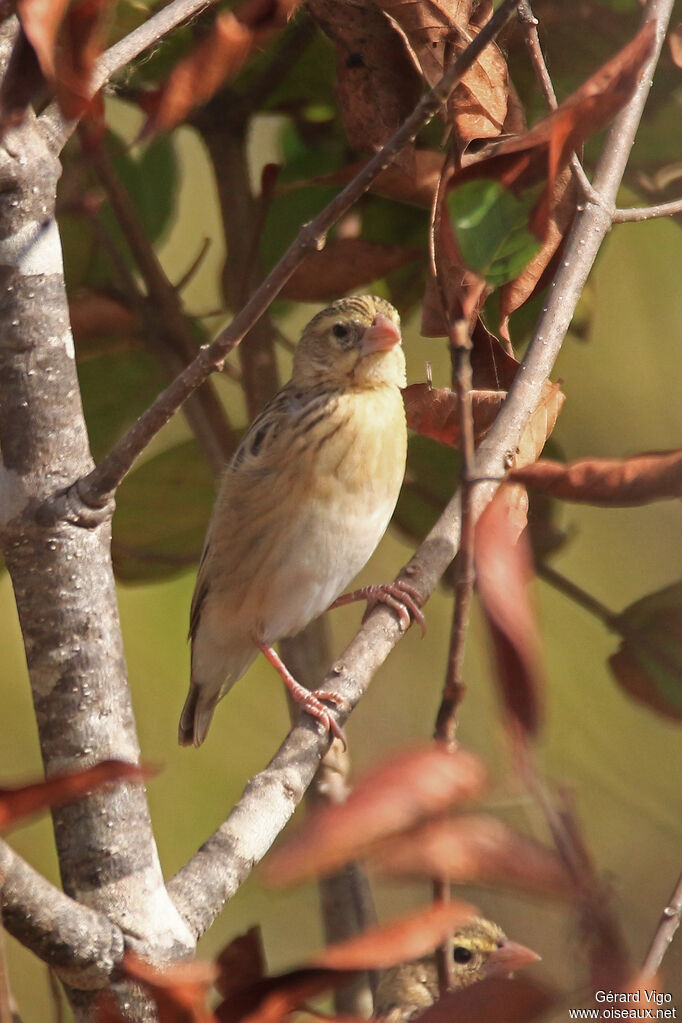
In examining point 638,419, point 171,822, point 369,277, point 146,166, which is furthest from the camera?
point 638,419

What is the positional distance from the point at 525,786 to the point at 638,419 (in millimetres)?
2758

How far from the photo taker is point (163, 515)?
2646 millimetres

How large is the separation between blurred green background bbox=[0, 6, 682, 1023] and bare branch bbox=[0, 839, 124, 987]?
175 cm

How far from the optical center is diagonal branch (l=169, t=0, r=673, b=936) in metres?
1.34

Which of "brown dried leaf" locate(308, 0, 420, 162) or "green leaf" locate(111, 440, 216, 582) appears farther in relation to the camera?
"green leaf" locate(111, 440, 216, 582)

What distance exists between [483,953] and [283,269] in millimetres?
1844

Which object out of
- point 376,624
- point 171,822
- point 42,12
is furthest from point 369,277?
point 42,12

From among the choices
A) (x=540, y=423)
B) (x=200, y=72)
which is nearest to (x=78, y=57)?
(x=200, y=72)

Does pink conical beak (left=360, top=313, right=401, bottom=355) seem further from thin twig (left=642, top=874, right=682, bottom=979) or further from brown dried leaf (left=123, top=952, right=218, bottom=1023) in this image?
brown dried leaf (left=123, top=952, right=218, bottom=1023)

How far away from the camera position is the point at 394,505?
2615 mm

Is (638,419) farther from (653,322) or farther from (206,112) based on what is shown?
(206,112)

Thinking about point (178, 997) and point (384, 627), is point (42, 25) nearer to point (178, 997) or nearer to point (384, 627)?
point (178, 997)

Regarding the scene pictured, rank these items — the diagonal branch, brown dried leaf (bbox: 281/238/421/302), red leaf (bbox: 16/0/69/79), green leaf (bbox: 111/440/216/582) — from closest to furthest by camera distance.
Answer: red leaf (bbox: 16/0/69/79) → the diagonal branch → brown dried leaf (bbox: 281/238/421/302) → green leaf (bbox: 111/440/216/582)

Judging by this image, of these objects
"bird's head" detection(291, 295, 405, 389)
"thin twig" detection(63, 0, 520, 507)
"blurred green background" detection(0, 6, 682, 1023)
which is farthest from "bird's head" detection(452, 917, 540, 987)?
"thin twig" detection(63, 0, 520, 507)
